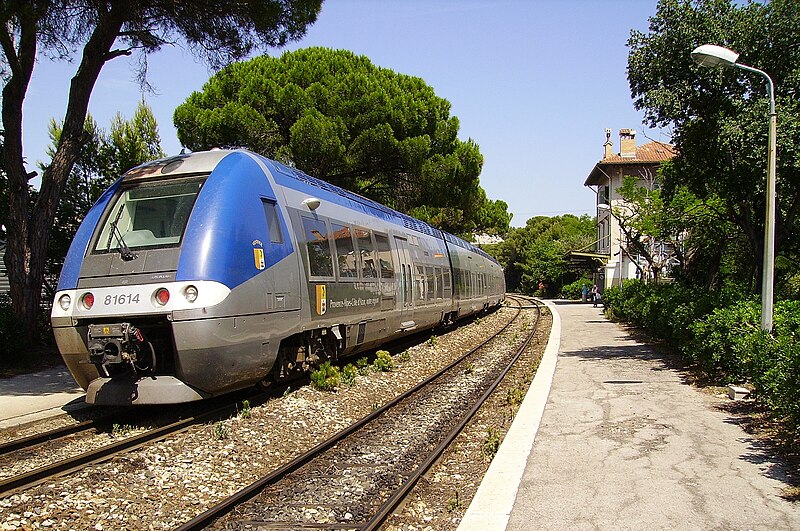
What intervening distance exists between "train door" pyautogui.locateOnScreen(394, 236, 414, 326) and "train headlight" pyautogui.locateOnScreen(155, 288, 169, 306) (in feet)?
22.9

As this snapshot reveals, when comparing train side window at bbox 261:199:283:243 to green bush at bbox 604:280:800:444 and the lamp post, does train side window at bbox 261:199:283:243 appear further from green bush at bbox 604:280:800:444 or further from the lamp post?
the lamp post

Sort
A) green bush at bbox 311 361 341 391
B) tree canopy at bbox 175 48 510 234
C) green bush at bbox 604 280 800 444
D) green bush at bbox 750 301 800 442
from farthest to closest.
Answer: tree canopy at bbox 175 48 510 234, green bush at bbox 311 361 341 391, green bush at bbox 604 280 800 444, green bush at bbox 750 301 800 442

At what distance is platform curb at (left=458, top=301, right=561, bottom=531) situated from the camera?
4.69m

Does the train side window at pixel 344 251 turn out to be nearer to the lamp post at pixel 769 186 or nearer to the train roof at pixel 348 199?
the train roof at pixel 348 199

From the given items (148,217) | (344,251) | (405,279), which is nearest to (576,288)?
(405,279)

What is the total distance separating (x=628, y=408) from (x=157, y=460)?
5.76 m

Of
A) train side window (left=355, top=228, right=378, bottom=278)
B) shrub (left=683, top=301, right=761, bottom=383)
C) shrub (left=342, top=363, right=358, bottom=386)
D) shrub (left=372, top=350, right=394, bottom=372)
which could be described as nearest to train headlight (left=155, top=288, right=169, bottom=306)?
shrub (left=342, top=363, right=358, bottom=386)

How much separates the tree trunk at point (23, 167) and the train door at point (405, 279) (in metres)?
6.50

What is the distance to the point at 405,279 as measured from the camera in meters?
14.1

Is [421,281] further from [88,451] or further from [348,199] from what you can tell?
[88,451]

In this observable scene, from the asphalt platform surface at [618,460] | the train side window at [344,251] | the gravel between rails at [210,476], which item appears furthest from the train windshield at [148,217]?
the train side window at [344,251]

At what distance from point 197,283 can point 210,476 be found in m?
2.05

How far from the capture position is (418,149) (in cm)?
2064

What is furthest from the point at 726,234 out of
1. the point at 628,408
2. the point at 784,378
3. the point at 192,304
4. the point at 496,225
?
the point at 496,225
